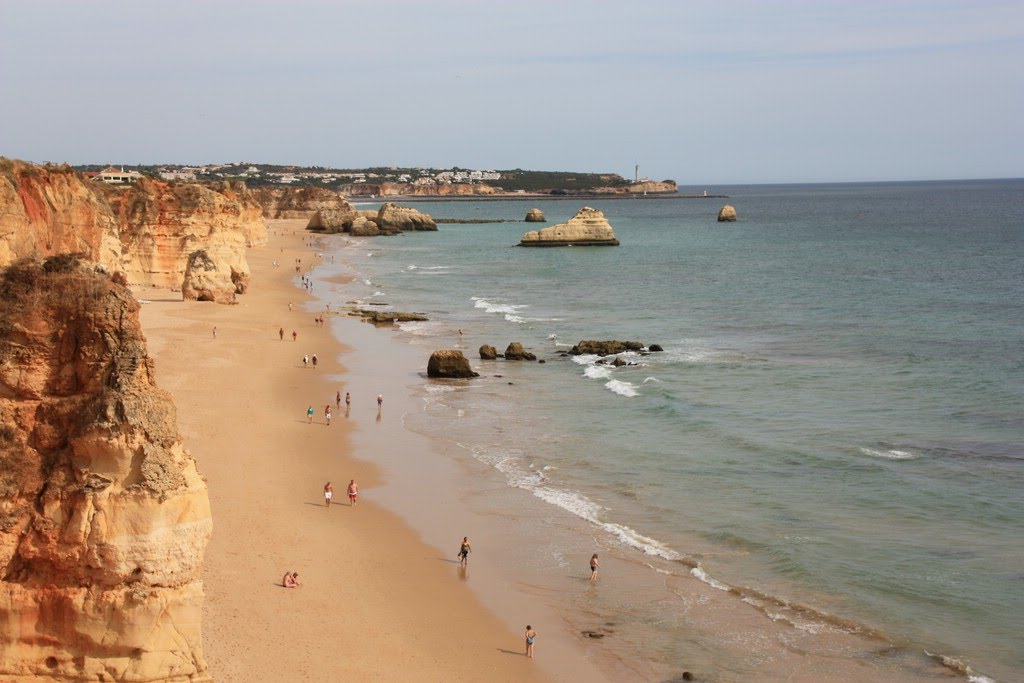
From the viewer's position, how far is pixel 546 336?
48.2m

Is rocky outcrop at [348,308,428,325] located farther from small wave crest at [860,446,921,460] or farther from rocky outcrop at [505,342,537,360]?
small wave crest at [860,446,921,460]

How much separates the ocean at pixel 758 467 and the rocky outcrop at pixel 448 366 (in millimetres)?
869

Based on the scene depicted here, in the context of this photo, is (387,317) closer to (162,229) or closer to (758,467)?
(162,229)

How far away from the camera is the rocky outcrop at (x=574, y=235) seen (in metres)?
107

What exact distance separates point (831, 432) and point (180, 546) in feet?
75.4

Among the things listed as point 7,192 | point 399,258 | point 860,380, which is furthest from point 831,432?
point 399,258

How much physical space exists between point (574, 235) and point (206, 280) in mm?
60931

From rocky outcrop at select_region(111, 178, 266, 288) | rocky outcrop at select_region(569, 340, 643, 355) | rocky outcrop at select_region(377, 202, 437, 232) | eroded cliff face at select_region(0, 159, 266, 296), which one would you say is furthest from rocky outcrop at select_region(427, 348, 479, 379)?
rocky outcrop at select_region(377, 202, 437, 232)

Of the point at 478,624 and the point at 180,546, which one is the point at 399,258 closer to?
the point at 478,624

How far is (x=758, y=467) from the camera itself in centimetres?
2625

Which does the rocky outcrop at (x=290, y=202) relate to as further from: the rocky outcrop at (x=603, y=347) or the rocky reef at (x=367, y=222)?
the rocky outcrop at (x=603, y=347)

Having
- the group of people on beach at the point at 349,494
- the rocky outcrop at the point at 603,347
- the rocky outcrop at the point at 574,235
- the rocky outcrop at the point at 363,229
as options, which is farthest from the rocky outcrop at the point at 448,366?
the rocky outcrop at the point at 363,229

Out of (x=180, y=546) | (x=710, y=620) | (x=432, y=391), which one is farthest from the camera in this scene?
(x=432, y=391)

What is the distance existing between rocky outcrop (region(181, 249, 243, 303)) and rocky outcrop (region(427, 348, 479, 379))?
17760 mm
